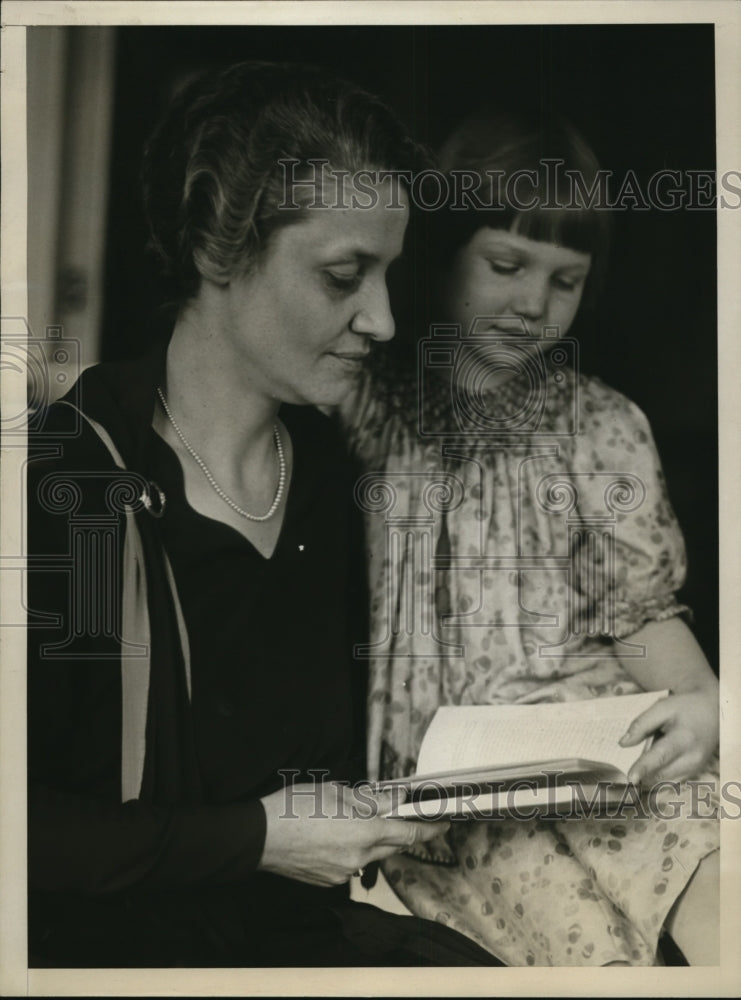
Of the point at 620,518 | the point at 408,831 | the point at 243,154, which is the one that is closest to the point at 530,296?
the point at 620,518

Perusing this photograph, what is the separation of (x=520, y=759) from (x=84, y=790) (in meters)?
0.73

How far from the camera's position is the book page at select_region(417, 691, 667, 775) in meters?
1.93

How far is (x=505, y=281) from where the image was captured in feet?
6.40

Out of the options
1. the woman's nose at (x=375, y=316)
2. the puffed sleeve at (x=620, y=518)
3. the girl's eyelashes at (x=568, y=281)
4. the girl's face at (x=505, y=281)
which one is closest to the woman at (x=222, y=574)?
the woman's nose at (x=375, y=316)

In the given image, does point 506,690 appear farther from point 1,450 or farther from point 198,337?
point 1,450

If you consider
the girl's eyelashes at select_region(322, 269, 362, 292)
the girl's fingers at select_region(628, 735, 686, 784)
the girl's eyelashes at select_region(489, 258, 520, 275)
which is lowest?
the girl's fingers at select_region(628, 735, 686, 784)

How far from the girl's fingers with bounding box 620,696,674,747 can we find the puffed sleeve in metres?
0.14

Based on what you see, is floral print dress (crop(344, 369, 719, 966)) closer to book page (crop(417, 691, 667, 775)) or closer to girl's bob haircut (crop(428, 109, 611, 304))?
book page (crop(417, 691, 667, 775))

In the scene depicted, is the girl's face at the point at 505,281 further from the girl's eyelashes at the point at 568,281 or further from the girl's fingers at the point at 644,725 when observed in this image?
the girl's fingers at the point at 644,725

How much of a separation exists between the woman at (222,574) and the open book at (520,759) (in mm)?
75

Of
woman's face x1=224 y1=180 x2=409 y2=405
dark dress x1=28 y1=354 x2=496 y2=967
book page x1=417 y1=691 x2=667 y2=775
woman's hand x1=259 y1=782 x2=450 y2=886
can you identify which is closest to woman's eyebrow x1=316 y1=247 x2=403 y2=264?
woman's face x1=224 y1=180 x2=409 y2=405

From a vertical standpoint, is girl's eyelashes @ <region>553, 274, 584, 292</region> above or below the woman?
above

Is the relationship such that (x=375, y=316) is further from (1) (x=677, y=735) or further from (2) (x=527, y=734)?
(1) (x=677, y=735)

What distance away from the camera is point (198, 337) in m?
1.93
